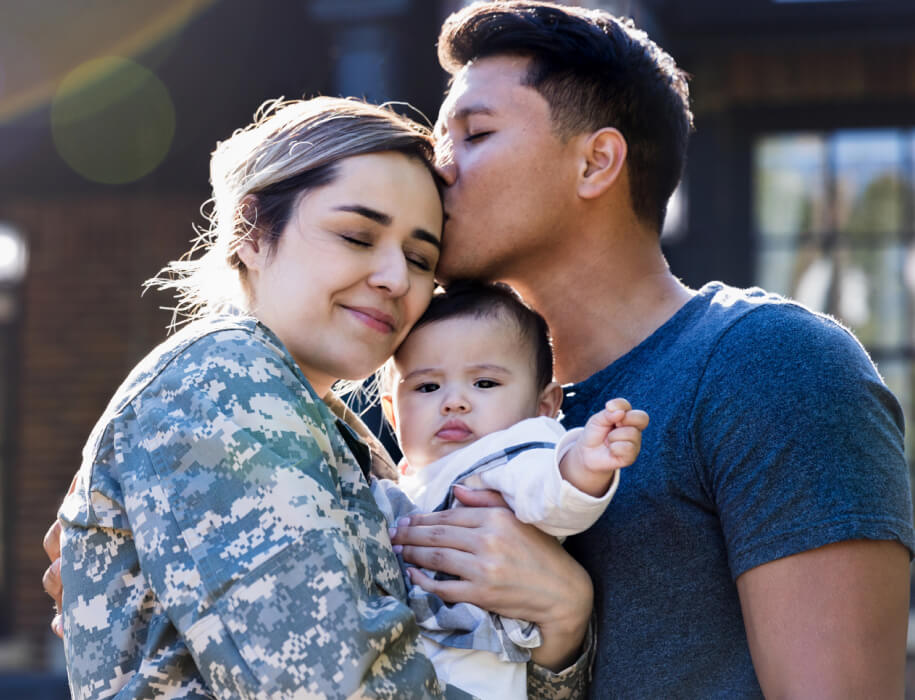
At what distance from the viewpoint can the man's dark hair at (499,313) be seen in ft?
7.98

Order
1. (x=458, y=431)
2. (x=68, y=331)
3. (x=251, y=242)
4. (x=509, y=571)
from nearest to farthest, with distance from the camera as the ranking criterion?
(x=509, y=571) → (x=251, y=242) → (x=458, y=431) → (x=68, y=331)

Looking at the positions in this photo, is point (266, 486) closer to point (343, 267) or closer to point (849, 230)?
point (343, 267)

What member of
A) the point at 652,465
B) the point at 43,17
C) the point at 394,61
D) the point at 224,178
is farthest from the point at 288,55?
the point at 652,465

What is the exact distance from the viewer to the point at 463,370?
7.76ft

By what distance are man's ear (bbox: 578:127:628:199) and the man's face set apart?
0.10 feet

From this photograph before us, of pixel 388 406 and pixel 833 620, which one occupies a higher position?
pixel 388 406

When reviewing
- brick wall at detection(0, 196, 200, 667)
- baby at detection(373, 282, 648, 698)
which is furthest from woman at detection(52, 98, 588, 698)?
brick wall at detection(0, 196, 200, 667)

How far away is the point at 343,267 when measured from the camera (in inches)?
81.9

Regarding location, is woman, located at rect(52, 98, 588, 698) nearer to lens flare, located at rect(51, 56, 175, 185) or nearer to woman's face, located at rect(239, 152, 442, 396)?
woman's face, located at rect(239, 152, 442, 396)

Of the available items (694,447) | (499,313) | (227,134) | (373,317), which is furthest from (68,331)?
(694,447)

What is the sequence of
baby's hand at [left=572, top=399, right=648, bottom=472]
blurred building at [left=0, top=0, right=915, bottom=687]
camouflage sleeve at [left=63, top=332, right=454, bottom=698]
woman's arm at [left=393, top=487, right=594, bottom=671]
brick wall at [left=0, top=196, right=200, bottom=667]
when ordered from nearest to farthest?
camouflage sleeve at [left=63, top=332, right=454, bottom=698]
baby's hand at [left=572, top=399, right=648, bottom=472]
woman's arm at [left=393, top=487, right=594, bottom=671]
blurred building at [left=0, top=0, right=915, bottom=687]
brick wall at [left=0, top=196, right=200, bottom=667]

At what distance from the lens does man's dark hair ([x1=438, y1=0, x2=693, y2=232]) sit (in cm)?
263

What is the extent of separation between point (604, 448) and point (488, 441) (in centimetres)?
40

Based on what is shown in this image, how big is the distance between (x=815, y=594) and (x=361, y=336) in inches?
36.5
